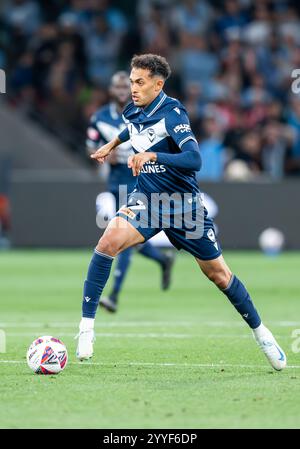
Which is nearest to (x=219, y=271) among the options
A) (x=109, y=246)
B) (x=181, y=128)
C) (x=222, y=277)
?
(x=222, y=277)

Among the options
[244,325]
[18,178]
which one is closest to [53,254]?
[18,178]

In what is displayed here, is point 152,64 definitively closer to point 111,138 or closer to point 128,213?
point 128,213

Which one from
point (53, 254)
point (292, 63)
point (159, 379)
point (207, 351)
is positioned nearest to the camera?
point (159, 379)

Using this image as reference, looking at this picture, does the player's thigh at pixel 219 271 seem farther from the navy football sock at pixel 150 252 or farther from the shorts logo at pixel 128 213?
the navy football sock at pixel 150 252

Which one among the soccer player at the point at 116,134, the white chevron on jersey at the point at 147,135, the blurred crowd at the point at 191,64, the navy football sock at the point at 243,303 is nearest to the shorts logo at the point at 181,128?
the white chevron on jersey at the point at 147,135

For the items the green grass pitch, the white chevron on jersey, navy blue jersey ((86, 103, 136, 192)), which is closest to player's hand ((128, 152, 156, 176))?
the white chevron on jersey

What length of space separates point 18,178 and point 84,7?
4892mm

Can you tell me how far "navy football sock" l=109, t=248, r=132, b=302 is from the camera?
12.4m

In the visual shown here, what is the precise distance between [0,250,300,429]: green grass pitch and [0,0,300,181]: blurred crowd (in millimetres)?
4834

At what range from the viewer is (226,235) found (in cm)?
2061

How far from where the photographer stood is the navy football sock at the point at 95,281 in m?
8.34

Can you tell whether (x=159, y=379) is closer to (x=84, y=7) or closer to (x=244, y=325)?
(x=244, y=325)

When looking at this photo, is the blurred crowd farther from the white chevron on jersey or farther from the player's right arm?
the white chevron on jersey

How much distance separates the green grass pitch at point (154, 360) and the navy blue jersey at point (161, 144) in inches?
51.2
